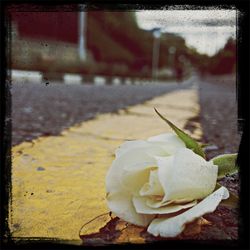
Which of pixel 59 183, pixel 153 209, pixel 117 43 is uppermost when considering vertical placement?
pixel 117 43

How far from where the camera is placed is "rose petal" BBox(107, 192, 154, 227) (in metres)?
0.59

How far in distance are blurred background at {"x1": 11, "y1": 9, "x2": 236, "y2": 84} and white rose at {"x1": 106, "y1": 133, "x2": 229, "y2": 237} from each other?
0.25 m

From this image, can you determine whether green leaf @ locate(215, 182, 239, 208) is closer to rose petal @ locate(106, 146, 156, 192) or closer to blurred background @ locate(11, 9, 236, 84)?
rose petal @ locate(106, 146, 156, 192)

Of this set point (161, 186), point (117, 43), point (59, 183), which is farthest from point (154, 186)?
point (117, 43)

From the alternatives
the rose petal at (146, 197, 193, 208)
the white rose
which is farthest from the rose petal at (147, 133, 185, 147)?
→ the rose petal at (146, 197, 193, 208)

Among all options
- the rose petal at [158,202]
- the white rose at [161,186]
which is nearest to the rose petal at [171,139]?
the white rose at [161,186]

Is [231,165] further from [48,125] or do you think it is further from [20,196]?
[48,125]

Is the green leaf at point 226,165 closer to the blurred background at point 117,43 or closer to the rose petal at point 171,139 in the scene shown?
the rose petal at point 171,139

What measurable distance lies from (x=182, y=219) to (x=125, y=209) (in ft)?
0.39

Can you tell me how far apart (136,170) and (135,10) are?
0.32 meters

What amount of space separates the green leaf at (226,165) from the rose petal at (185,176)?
52 mm

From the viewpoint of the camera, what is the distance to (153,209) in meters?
0.55

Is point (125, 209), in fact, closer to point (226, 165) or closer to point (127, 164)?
point (127, 164)

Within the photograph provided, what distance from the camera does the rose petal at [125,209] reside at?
1.92ft
